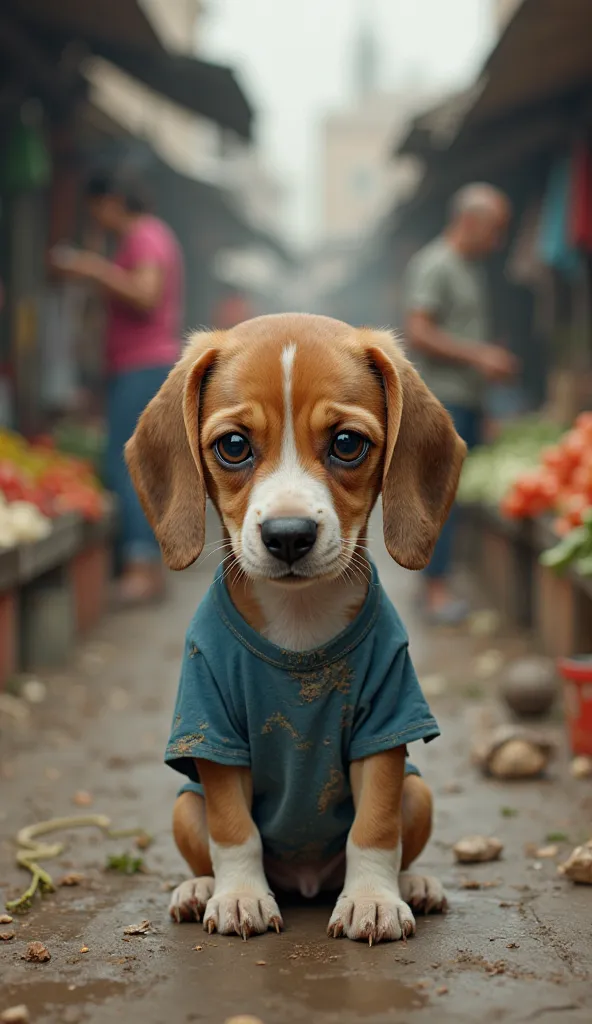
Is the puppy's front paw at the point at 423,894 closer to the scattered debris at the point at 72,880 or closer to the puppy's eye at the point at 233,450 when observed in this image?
the scattered debris at the point at 72,880

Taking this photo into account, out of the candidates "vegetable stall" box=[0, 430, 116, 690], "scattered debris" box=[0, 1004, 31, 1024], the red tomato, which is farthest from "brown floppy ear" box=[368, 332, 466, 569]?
the red tomato

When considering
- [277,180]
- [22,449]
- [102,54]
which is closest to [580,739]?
[22,449]

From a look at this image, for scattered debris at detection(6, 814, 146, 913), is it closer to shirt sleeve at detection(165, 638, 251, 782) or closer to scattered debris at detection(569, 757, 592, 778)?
shirt sleeve at detection(165, 638, 251, 782)

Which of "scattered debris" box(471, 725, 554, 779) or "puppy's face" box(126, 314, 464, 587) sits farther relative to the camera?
"scattered debris" box(471, 725, 554, 779)

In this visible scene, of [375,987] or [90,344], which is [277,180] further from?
[375,987]

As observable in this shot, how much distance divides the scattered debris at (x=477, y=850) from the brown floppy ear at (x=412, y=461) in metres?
1.15

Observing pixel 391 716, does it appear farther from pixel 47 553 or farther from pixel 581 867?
pixel 47 553

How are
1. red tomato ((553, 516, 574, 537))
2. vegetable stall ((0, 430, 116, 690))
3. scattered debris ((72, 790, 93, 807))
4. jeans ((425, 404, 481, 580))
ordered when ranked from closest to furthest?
1. scattered debris ((72, 790, 93, 807))
2. vegetable stall ((0, 430, 116, 690))
3. red tomato ((553, 516, 574, 537))
4. jeans ((425, 404, 481, 580))

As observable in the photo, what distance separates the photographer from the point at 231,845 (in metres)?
3.00

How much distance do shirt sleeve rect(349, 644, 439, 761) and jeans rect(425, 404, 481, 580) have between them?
5362 millimetres

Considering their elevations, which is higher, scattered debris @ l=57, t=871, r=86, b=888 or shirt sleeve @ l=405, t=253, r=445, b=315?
shirt sleeve @ l=405, t=253, r=445, b=315

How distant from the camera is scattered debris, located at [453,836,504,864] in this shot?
12.5 ft

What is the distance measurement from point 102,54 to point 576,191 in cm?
433

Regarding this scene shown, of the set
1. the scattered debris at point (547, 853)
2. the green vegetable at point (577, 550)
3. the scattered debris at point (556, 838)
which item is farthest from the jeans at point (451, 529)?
the scattered debris at point (547, 853)
